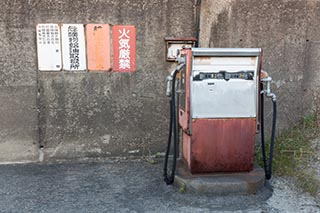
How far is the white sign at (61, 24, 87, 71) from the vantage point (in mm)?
4336

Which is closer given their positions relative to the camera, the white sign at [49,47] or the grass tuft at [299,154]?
the grass tuft at [299,154]

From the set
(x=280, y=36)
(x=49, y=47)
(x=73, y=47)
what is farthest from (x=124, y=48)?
(x=280, y=36)

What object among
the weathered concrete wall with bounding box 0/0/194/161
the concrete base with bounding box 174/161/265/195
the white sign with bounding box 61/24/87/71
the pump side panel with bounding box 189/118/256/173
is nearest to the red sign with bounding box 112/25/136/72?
the weathered concrete wall with bounding box 0/0/194/161

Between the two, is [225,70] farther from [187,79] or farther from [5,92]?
[5,92]

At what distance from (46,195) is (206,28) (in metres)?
2.99

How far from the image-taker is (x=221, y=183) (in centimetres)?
342

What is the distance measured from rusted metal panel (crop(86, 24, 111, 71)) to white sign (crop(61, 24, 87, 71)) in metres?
0.08

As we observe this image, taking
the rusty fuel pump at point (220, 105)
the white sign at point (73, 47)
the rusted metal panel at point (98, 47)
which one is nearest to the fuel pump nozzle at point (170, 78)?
the rusty fuel pump at point (220, 105)

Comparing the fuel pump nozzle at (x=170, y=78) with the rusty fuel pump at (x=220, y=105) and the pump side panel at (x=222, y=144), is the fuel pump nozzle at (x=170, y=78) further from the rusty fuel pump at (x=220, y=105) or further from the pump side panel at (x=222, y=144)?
the pump side panel at (x=222, y=144)

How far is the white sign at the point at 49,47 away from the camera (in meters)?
4.30

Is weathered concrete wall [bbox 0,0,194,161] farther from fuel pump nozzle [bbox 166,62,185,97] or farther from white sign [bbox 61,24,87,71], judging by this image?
fuel pump nozzle [bbox 166,62,185,97]

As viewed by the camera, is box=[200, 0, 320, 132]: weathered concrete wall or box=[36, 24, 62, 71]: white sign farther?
box=[200, 0, 320, 132]: weathered concrete wall

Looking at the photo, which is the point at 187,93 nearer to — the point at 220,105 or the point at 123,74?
the point at 220,105

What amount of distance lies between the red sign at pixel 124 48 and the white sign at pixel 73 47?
1.41 ft
